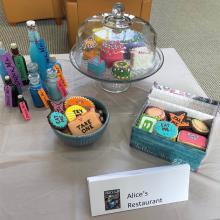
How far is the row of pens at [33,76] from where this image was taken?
2.66ft

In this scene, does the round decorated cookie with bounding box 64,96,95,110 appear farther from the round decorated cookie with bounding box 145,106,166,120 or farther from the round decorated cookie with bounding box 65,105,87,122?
the round decorated cookie with bounding box 145,106,166,120

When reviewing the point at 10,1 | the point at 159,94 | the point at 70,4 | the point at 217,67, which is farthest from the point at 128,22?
the point at 10,1

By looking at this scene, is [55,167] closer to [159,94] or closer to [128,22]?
[159,94]

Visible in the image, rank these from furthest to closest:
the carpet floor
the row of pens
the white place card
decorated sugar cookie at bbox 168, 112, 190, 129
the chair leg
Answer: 1. the chair leg
2. the carpet floor
3. the row of pens
4. decorated sugar cookie at bbox 168, 112, 190, 129
5. the white place card

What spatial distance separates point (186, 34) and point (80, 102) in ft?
5.94

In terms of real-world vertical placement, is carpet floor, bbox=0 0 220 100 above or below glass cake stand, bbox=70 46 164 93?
below

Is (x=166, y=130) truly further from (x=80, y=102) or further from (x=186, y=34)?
(x=186, y=34)

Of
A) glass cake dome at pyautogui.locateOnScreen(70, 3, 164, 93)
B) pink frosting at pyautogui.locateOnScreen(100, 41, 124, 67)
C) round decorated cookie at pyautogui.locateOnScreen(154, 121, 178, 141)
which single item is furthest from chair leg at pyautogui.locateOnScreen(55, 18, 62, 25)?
round decorated cookie at pyautogui.locateOnScreen(154, 121, 178, 141)

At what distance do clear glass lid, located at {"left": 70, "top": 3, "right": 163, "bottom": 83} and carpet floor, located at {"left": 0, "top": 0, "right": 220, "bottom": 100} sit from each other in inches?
37.9

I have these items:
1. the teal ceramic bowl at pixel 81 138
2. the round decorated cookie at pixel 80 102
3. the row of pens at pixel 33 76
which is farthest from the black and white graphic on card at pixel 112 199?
the row of pens at pixel 33 76

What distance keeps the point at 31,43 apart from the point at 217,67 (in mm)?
1546

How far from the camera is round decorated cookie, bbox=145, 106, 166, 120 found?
0.73m

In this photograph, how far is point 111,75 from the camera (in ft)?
2.80

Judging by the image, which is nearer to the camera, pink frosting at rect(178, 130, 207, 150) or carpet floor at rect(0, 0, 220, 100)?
pink frosting at rect(178, 130, 207, 150)
